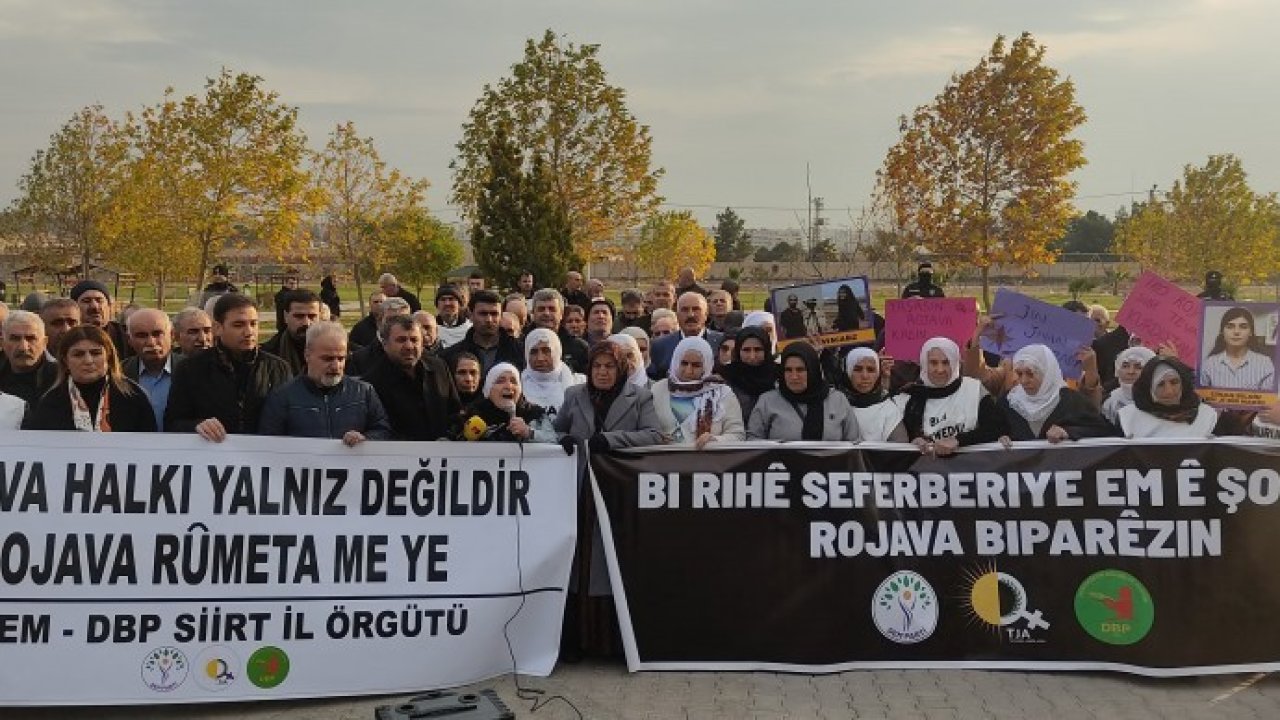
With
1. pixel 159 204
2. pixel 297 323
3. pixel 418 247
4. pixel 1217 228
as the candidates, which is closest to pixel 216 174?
pixel 159 204

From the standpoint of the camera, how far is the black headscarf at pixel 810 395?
21.6ft

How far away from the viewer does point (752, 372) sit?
732 cm

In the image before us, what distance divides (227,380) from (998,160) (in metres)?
29.4

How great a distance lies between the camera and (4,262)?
71.0 metres

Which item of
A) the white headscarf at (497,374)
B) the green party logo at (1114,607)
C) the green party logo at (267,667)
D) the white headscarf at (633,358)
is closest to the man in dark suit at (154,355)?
the green party logo at (267,667)

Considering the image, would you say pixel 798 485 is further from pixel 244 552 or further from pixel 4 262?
pixel 4 262

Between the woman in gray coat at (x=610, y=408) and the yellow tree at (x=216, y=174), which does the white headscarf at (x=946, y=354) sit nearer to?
the woman in gray coat at (x=610, y=408)

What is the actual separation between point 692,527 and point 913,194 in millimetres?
29120

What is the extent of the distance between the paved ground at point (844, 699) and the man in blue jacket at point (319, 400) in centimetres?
134

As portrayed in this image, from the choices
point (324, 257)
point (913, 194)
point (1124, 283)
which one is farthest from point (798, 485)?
point (1124, 283)

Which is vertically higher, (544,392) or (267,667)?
(544,392)

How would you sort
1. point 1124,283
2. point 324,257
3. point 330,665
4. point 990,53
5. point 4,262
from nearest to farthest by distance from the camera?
point 330,665
point 990,53
point 324,257
point 1124,283
point 4,262

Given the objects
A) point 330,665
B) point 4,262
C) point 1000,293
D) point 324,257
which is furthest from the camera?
point 4,262

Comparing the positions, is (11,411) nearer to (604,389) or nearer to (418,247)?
(604,389)
